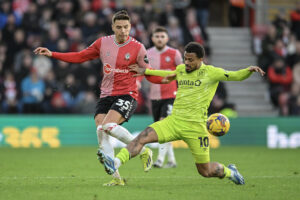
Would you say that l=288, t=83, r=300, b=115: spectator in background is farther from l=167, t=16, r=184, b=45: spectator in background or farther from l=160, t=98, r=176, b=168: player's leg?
l=160, t=98, r=176, b=168: player's leg

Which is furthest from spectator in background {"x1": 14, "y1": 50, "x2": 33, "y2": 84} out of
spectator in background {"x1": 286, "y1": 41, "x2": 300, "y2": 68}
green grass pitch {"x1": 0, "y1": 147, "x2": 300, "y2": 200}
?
spectator in background {"x1": 286, "y1": 41, "x2": 300, "y2": 68}

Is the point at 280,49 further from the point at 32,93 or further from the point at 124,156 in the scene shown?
the point at 124,156

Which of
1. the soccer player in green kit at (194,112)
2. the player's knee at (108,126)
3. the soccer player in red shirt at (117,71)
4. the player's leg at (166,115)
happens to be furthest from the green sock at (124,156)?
the player's leg at (166,115)

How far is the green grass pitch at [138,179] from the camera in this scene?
8500 millimetres

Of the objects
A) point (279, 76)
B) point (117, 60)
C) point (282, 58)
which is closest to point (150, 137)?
point (117, 60)

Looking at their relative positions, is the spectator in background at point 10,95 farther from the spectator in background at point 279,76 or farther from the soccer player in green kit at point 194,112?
the soccer player in green kit at point 194,112

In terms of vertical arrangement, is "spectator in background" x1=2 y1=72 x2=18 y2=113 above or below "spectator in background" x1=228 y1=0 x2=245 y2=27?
Result: below

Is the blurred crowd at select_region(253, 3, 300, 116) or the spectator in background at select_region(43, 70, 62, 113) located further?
the blurred crowd at select_region(253, 3, 300, 116)

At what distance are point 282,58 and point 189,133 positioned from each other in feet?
42.6

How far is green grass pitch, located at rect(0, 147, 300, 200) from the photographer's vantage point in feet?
27.9

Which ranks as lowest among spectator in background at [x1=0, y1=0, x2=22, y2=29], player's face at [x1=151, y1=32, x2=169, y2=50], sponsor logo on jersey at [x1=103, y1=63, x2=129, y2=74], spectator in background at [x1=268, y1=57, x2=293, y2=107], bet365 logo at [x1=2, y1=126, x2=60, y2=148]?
bet365 logo at [x1=2, y1=126, x2=60, y2=148]

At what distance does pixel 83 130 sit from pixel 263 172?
8051 millimetres

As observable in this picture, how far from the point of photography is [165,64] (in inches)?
524

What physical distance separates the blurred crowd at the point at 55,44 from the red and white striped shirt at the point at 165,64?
485 centimetres
